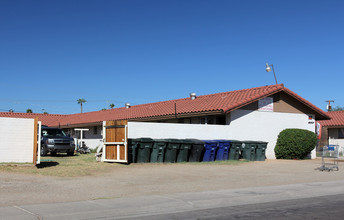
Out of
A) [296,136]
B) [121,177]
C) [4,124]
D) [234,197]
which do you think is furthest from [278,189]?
[296,136]

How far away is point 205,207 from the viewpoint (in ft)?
31.6

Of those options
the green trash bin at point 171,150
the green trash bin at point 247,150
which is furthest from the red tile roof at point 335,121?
the green trash bin at point 171,150

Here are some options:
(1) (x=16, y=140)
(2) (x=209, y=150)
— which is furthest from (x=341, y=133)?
(1) (x=16, y=140)

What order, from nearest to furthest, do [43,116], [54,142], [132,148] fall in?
[132,148], [54,142], [43,116]

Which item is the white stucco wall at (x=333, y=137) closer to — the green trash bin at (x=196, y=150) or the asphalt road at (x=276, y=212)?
the green trash bin at (x=196, y=150)

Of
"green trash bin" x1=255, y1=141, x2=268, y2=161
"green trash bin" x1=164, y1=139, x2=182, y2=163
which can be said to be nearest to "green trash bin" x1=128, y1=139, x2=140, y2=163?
"green trash bin" x1=164, y1=139, x2=182, y2=163

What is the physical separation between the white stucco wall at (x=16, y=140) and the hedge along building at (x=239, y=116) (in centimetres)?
569

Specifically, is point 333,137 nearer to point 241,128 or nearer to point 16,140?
point 241,128

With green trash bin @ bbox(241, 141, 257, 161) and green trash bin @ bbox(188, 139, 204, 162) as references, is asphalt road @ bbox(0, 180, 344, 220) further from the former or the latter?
green trash bin @ bbox(241, 141, 257, 161)

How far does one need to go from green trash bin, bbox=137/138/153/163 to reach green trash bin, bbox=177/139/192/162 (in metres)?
1.73

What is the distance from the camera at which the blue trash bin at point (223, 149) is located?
73.4 feet

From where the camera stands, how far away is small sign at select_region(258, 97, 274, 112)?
26.7 metres

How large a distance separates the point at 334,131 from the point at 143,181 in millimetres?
30101

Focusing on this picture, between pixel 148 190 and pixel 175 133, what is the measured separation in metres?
10.4
